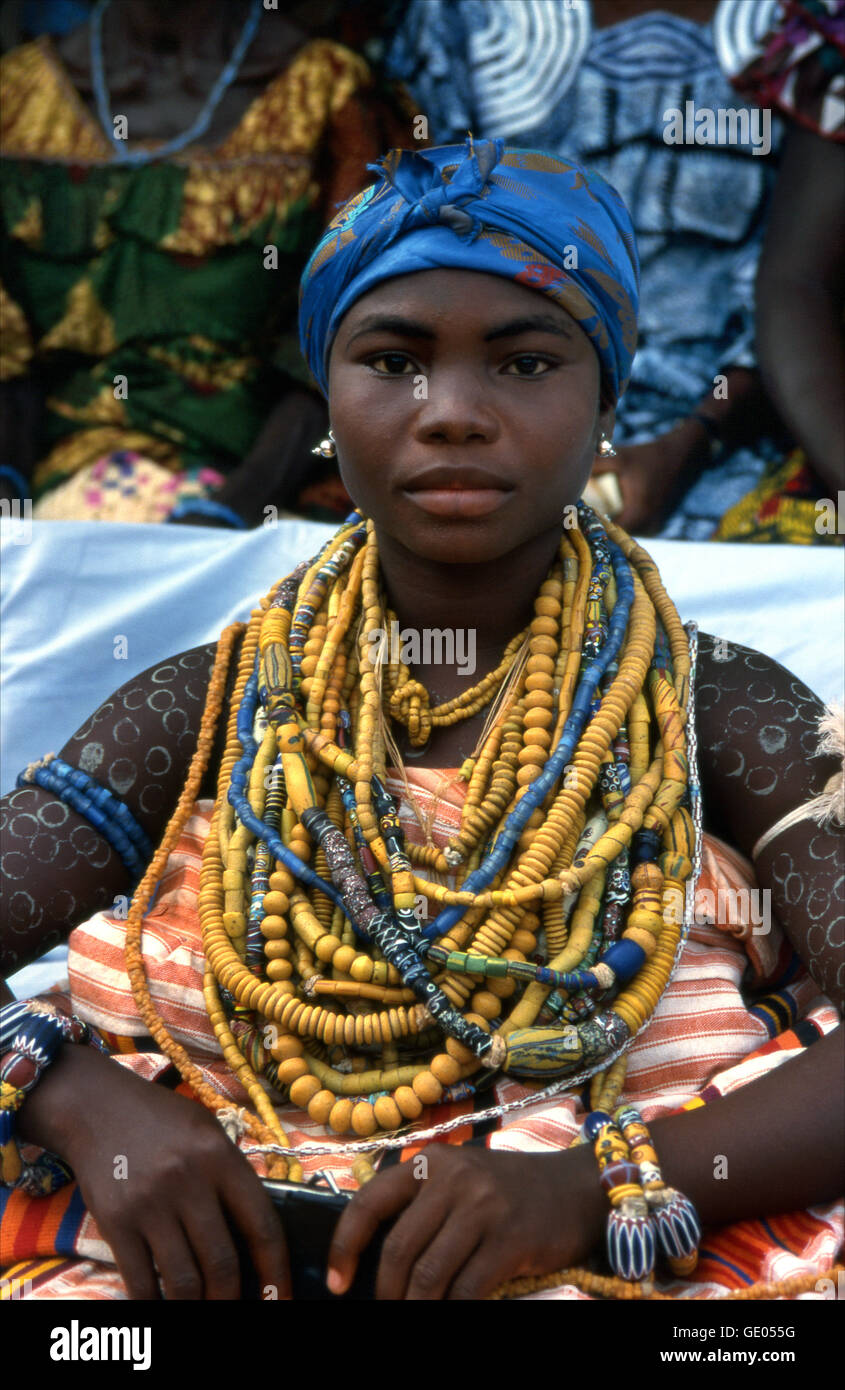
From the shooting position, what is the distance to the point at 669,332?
3141mm

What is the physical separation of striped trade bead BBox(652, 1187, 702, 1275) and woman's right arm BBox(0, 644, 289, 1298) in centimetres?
32

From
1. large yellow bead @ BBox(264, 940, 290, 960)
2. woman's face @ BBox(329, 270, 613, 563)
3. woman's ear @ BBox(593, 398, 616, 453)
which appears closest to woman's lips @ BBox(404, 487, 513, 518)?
woman's face @ BBox(329, 270, 613, 563)

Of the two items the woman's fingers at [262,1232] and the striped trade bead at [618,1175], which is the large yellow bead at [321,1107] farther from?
the striped trade bead at [618,1175]

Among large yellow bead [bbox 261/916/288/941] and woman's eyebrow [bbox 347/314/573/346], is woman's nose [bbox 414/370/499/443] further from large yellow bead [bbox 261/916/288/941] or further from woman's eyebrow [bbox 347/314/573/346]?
large yellow bead [bbox 261/916/288/941]

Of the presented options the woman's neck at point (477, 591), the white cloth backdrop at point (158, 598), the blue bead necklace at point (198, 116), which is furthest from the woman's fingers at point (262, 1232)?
the blue bead necklace at point (198, 116)

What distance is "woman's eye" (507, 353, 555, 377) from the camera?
4.78ft

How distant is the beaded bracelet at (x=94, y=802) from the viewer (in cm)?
159

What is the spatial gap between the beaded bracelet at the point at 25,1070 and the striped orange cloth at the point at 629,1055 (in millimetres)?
25

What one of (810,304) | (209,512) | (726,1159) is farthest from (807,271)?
(726,1159)

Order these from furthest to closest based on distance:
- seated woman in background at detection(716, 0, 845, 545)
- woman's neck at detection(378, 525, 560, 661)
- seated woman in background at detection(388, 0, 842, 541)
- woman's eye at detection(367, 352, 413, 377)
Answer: seated woman in background at detection(388, 0, 842, 541), seated woman in background at detection(716, 0, 845, 545), woman's neck at detection(378, 525, 560, 661), woman's eye at detection(367, 352, 413, 377)

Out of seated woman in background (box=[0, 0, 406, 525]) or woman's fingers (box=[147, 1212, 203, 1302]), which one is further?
seated woman in background (box=[0, 0, 406, 525])

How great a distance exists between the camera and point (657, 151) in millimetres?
3109

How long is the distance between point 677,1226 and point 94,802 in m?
0.76

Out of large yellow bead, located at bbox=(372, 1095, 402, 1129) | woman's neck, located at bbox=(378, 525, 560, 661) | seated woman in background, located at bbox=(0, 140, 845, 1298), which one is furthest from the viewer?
woman's neck, located at bbox=(378, 525, 560, 661)
